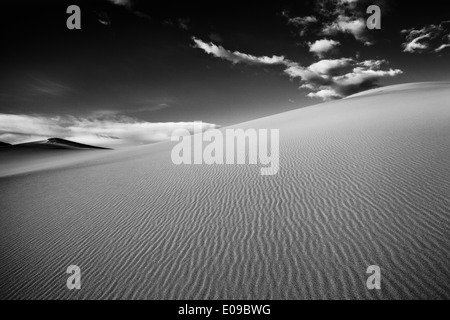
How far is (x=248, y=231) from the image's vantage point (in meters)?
4.56

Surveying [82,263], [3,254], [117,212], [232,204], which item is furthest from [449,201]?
[3,254]

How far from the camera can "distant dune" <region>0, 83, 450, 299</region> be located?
3.27 m

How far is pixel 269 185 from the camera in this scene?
22.4 feet

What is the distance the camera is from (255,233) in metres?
4.46

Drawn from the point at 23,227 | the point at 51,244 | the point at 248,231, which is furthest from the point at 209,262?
the point at 23,227

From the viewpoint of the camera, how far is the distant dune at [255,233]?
327 centimetres

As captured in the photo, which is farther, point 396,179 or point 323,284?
point 396,179

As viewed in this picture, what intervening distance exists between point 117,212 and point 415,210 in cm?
715
